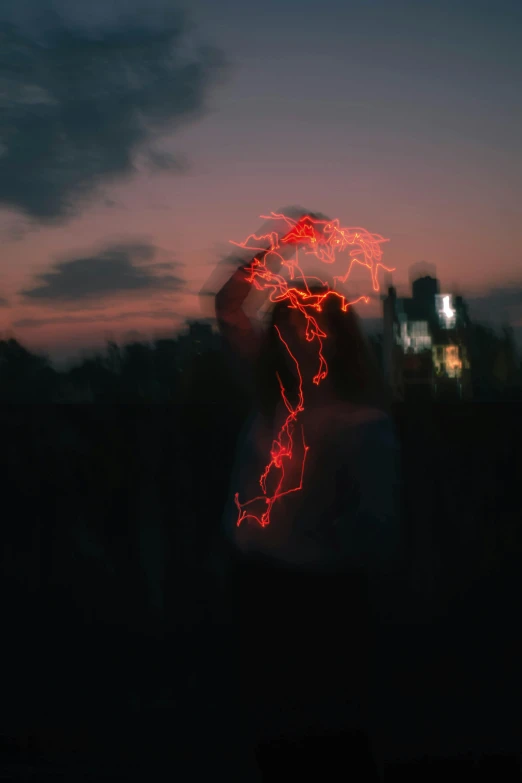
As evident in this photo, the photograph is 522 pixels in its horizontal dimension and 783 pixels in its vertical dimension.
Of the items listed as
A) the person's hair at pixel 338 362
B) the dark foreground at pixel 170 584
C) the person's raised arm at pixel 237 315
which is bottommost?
the dark foreground at pixel 170 584

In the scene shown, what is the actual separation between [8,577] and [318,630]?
2.09 m

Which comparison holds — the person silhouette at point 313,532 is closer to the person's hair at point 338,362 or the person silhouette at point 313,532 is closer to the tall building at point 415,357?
the person's hair at point 338,362

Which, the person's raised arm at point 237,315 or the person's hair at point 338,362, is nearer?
the person's hair at point 338,362

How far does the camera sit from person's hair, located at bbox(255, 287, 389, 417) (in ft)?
7.84

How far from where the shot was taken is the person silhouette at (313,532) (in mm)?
2254

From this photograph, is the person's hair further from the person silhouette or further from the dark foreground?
the dark foreground

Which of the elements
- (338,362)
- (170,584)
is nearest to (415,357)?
(338,362)

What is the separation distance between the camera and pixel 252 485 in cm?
242

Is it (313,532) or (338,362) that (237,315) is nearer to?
(338,362)

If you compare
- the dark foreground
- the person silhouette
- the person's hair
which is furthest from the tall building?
the person silhouette

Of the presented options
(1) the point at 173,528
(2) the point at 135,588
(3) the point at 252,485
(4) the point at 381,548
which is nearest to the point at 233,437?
(1) the point at 173,528

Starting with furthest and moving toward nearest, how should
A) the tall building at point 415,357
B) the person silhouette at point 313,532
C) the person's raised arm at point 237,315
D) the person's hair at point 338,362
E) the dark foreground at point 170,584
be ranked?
the dark foreground at point 170,584 → the tall building at point 415,357 → the person's raised arm at point 237,315 → the person's hair at point 338,362 → the person silhouette at point 313,532

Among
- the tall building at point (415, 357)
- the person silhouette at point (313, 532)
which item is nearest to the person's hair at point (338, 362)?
the person silhouette at point (313, 532)

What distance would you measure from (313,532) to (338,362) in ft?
1.87
